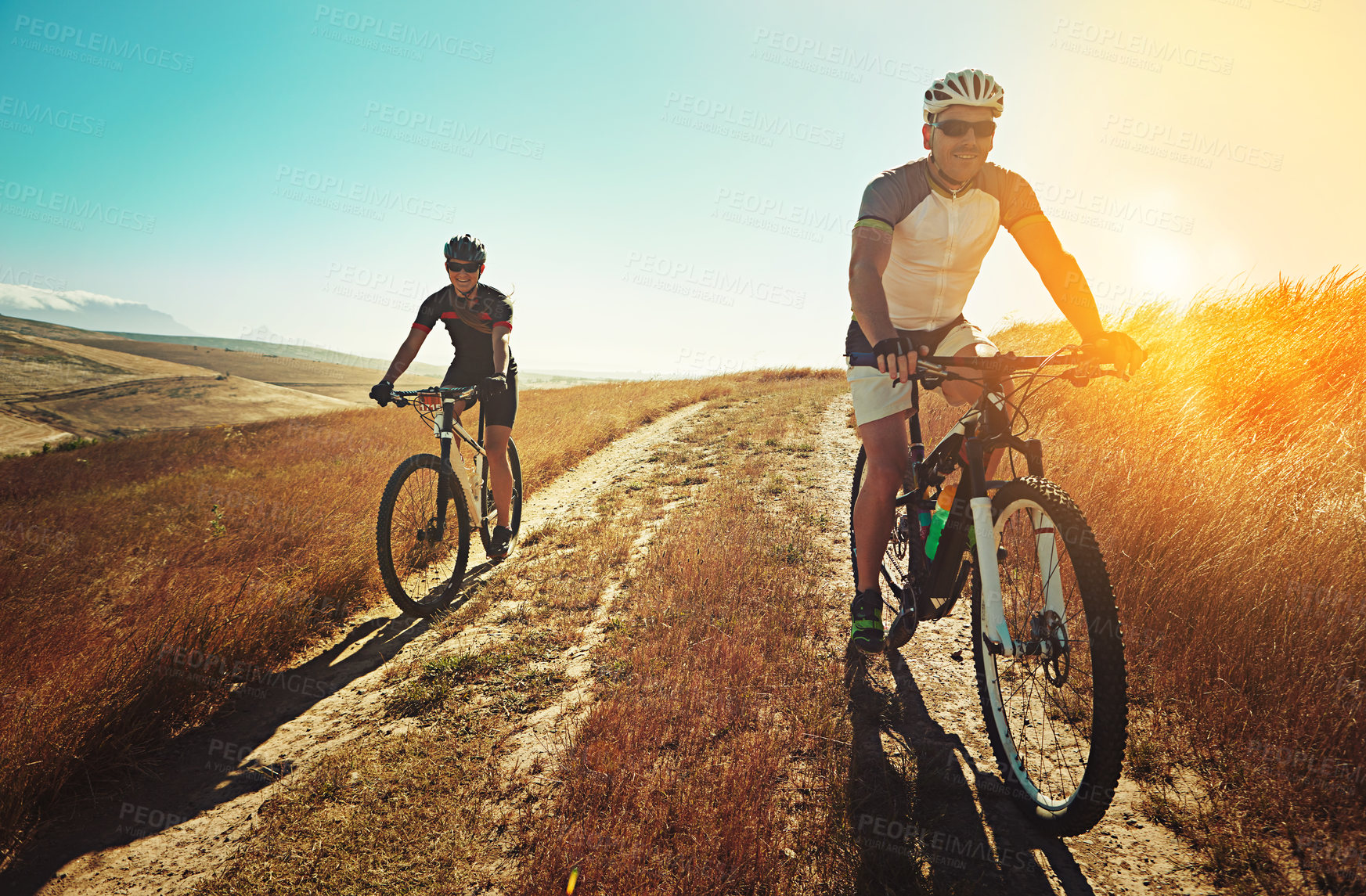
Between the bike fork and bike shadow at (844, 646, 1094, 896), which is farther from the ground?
the bike fork

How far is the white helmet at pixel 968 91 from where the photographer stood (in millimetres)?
2916

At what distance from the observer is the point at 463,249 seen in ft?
18.7

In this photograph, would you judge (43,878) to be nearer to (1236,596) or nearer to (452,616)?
(452,616)

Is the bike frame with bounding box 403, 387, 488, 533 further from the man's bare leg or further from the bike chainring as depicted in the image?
the bike chainring

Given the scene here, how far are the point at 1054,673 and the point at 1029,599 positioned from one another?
33cm

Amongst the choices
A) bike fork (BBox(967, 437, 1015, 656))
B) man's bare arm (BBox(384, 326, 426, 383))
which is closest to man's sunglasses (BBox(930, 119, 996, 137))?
bike fork (BBox(967, 437, 1015, 656))

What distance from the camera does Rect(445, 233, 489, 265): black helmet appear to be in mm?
5695

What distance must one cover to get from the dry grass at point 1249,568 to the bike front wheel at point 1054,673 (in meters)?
0.35

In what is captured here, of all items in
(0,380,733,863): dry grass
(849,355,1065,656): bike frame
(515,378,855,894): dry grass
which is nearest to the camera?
(515,378,855,894): dry grass

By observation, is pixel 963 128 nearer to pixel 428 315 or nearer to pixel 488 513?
pixel 428 315

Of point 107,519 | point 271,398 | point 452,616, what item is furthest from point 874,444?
point 271,398

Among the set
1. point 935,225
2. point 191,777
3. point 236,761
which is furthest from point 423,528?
point 935,225

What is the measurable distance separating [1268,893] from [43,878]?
4805mm

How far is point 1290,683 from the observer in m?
2.61
